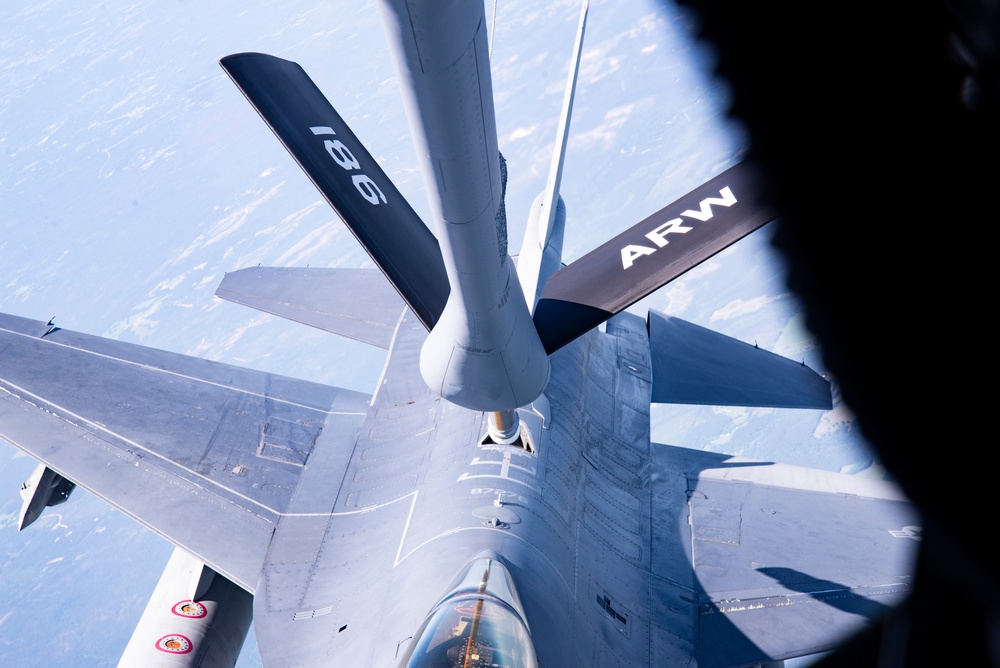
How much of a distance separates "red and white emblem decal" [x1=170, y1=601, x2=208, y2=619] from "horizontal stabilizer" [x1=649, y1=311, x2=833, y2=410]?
401 inches

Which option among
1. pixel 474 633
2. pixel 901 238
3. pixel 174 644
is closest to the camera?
pixel 901 238

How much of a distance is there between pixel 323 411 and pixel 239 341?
126783 mm

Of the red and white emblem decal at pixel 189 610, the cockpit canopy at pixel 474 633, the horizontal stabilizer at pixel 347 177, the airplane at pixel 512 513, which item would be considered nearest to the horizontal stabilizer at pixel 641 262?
the airplane at pixel 512 513

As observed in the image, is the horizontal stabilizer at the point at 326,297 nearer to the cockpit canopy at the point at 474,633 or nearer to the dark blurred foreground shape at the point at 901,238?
the cockpit canopy at the point at 474,633

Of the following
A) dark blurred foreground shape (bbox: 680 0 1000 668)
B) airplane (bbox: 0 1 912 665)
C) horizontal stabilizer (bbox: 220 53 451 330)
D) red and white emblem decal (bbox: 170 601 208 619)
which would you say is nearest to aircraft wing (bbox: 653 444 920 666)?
airplane (bbox: 0 1 912 665)

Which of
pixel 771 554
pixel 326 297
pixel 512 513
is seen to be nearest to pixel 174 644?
pixel 512 513

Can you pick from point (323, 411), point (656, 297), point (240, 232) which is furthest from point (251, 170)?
point (323, 411)

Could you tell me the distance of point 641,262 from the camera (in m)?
8.95

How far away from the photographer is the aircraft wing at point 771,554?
37.0 feet

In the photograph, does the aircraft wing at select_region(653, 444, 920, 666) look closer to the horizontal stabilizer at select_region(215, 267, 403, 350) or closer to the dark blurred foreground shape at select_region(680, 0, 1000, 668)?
the horizontal stabilizer at select_region(215, 267, 403, 350)

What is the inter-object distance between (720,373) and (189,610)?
480 inches

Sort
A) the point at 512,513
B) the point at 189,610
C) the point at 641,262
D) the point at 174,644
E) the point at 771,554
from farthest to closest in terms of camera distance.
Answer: the point at 189,610, the point at 771,554, the point at 174,644, the point at 512,513, the point at 641,262

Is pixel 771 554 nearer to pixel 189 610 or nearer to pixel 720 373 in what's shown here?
pixel 720 373

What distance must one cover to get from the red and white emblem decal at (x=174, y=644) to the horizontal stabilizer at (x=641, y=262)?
9159mm
